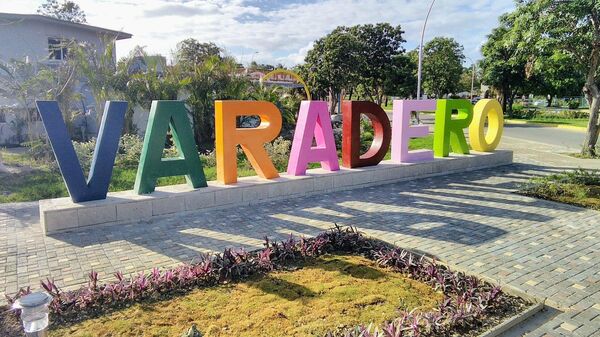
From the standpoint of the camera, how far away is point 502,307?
470 centimetres

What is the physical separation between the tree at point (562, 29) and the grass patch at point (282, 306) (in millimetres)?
11182

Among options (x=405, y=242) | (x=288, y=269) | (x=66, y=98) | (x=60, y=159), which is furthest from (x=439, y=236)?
(x=66, y=98)

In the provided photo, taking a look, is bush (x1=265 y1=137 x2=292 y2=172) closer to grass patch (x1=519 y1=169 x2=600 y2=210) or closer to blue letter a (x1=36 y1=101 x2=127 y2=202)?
blue letter a (x1=36 y1=101 x2=127 y2=202)

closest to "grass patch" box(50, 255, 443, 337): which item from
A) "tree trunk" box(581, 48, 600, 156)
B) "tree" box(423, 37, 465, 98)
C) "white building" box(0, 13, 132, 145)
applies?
"tree trunk" box(581, 48, 600, 156)

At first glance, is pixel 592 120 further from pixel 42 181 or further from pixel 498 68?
pixel 498 68

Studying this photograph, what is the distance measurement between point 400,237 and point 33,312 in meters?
5.33

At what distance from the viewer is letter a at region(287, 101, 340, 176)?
969 cm

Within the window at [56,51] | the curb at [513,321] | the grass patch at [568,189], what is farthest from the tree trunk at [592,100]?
the window at [56,51]

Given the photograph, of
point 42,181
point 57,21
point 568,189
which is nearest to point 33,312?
point 42,181

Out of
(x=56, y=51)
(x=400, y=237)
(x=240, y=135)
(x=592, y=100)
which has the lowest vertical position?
(x=400, y=237)

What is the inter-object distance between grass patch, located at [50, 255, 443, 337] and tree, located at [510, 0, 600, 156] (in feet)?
36.7

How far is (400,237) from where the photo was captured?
6.96 m

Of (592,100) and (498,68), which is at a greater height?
(498,68)

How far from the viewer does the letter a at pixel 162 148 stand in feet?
26.1
